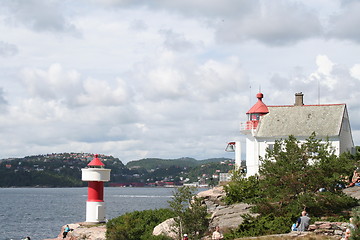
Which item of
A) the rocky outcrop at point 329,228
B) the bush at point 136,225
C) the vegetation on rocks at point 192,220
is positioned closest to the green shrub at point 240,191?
the bush at point 136,225

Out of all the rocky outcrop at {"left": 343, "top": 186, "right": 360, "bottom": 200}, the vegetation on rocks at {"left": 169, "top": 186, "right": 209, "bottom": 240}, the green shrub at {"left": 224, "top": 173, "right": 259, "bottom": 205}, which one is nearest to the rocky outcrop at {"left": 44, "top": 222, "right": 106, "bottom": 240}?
the vegetation on rocks at {"left": 169, "top": 186, "right": 209, "bottom": 240}

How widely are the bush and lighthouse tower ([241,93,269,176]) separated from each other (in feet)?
30.9

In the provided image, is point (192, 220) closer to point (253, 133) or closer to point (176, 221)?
point (176, 221)

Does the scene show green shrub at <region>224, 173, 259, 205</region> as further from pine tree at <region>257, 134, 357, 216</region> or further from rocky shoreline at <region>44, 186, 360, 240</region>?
pine tree at <region>257, 134, 357, 216</region>

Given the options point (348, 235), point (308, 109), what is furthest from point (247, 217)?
point (308, 109)

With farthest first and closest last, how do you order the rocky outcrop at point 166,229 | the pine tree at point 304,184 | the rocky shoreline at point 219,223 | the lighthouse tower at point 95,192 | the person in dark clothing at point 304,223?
1. the lighthouse tower at point 95,192
2. the rocky outcrop at point 166,229
3. the pine tree at point 304,184
4. the rocky shoreline at point 219,223
5. the person in dark clothing at point 304,223

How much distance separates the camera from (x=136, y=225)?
39.1 metres

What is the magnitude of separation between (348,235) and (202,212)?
1125 centimetres

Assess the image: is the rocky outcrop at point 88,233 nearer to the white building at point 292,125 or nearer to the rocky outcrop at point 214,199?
the rocky outcrop at point 214,199

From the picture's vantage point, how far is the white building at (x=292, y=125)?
45219mm

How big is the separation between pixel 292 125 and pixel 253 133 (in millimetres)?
3346

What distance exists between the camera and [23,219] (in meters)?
83.8

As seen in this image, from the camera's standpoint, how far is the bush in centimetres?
3649

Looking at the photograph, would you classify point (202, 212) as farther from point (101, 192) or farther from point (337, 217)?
point (101, 192)
